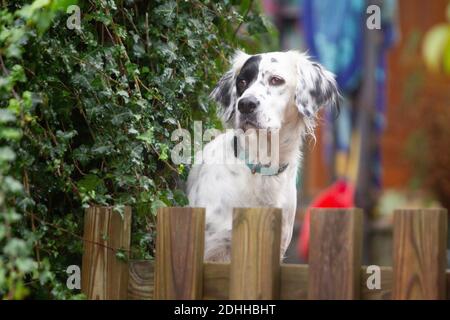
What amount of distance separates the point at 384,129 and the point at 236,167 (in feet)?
18.1

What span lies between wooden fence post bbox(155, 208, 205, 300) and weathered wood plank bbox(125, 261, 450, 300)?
0.03m

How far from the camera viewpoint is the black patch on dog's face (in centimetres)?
331

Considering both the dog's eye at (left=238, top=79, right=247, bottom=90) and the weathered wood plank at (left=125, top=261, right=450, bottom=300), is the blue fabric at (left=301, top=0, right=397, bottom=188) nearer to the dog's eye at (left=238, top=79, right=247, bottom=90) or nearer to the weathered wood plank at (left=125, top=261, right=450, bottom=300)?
the dog's eye at (left=238, top=79, right=247, bottom=90)

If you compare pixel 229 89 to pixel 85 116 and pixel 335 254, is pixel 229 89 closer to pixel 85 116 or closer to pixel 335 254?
pixel 85 116

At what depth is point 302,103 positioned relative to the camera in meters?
3.43

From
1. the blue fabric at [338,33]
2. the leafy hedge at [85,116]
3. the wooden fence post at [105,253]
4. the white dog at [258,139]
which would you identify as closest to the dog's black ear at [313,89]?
the white dog at [258,139]

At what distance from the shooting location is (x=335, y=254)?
218 centimetres

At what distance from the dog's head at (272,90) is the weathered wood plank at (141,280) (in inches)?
33.1

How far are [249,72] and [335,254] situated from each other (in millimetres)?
1259

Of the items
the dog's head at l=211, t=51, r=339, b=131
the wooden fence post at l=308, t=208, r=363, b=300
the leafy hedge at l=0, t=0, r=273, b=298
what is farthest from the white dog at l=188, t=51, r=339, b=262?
the wooden fence post at l=308, t=208, r=363, b=300

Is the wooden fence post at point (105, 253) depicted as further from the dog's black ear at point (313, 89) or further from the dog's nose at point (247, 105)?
the dog's black ear at point (313, 89)

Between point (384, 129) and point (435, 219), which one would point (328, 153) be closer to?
point (384, 129)
